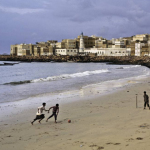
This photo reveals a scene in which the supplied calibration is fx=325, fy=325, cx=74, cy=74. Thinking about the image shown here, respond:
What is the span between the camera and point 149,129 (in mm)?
8258

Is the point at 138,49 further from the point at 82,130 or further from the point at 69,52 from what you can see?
the point at 82,130

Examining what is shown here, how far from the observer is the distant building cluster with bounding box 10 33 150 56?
136 metres

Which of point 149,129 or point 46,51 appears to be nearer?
point 149,129

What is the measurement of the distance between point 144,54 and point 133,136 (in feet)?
411

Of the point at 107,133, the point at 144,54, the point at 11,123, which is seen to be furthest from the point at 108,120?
the point at 144,54

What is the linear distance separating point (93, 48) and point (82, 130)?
143m

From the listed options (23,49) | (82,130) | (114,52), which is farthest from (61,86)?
(23,49)

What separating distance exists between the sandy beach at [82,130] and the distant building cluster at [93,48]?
11987cm

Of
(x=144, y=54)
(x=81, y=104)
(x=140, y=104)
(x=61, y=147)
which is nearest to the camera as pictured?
(x=61, y=147)

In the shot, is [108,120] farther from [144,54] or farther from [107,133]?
[144,54]

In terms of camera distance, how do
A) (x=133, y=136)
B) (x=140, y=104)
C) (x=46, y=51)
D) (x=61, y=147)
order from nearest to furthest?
1. (x=61, y=147)
2. (x=133, y=136)
3. (x=140, y=104)
4. (x=46, y=51)

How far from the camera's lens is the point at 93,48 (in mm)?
150625

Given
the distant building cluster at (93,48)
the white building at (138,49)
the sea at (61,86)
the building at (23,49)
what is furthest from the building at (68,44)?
the sea at (61,86)

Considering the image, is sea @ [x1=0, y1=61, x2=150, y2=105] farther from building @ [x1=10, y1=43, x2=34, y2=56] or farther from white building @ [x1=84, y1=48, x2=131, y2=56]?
building @ [x1=10, y1=43, x2=34, y2=56]
